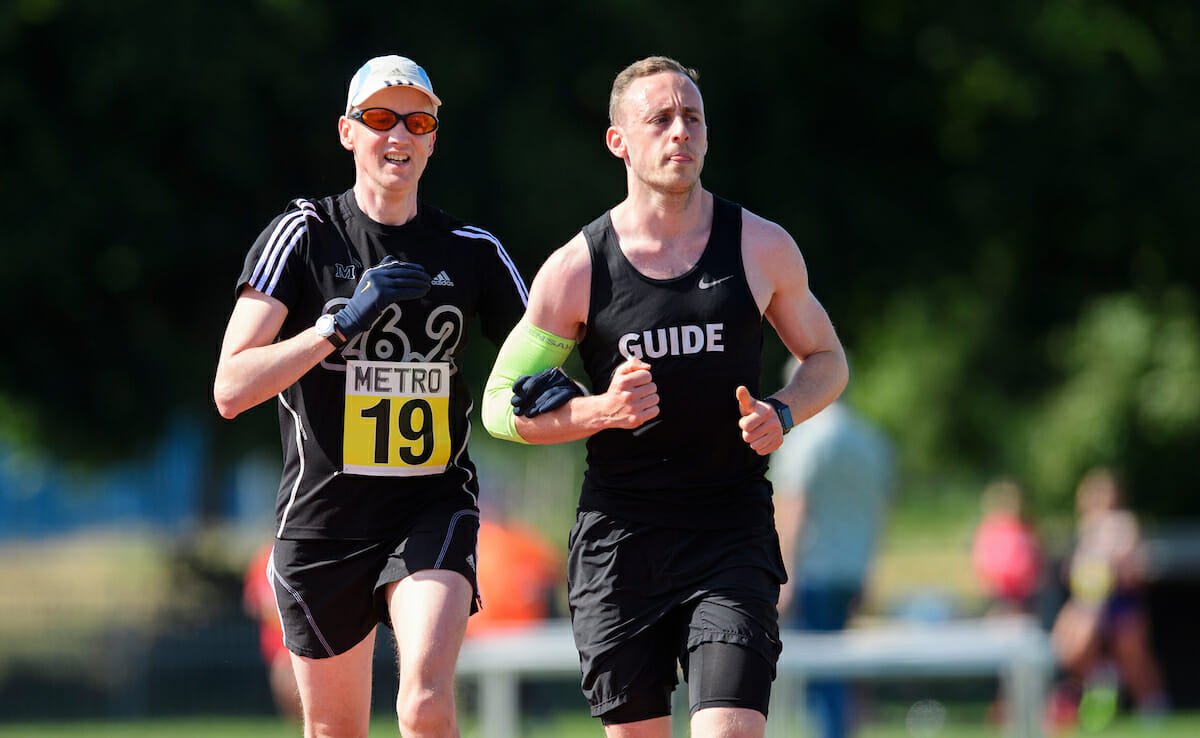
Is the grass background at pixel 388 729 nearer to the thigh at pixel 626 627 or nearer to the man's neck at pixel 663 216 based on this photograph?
the thigh at pixel 626 627

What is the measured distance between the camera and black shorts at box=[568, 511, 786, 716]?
5.05 m

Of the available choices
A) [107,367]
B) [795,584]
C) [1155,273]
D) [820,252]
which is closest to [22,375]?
[107,367]

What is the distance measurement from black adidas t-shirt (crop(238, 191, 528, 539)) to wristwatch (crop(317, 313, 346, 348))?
273 mm

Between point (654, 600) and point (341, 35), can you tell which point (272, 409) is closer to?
point (341, 35)

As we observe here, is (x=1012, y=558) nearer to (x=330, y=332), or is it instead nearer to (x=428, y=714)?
(x=428, y=714)

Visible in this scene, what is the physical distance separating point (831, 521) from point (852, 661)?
95 centimetres

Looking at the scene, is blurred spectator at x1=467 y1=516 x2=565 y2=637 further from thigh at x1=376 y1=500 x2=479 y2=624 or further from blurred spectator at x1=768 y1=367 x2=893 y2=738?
thigh at x1=376 y1=500 x2=479 y2=624

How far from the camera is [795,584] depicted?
1021 centimetres

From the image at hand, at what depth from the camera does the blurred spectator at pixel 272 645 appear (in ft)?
43.0

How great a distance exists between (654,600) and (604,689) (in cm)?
33

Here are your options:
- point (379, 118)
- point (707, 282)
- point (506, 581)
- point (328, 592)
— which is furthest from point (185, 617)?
point (707, 282)

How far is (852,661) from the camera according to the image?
9.47 metres

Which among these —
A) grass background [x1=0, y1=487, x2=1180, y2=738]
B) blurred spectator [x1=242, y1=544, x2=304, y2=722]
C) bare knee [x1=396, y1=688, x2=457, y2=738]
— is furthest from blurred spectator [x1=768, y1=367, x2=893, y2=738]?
bare knee [x1=396, y1=688, x2=457, y2=738]

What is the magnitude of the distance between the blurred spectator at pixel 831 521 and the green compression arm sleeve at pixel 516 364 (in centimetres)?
477
